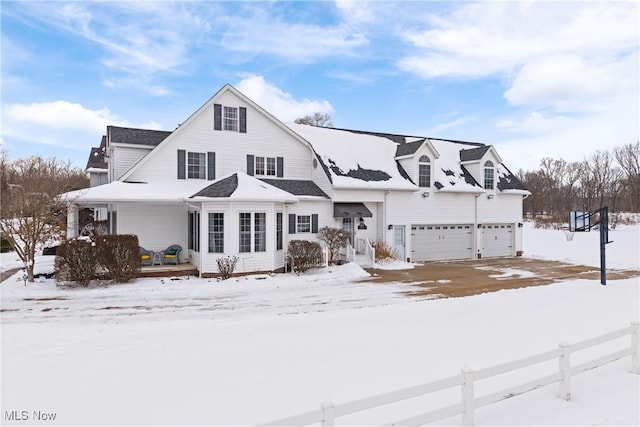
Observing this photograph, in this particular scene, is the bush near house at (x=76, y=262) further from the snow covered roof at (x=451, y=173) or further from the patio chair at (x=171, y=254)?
the snow covered roof at (x=451, y=173)

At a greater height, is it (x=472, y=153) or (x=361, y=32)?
(x=361, y=32)

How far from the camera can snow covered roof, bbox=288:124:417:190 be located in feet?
63.8

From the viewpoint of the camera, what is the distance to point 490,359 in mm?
6793

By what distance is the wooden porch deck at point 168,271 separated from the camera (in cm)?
1480

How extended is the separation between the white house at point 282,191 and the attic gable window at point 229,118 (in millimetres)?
48

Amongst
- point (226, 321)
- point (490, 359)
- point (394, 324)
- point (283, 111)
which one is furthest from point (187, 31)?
point (283, 111)

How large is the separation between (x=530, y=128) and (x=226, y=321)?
3169cm

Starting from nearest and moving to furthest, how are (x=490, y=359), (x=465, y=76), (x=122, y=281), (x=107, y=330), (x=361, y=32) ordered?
(x=490, y=359)
(x=107, y=330)
(x=122, y=281)
(x=361, y=32)
(x=465, y=76)

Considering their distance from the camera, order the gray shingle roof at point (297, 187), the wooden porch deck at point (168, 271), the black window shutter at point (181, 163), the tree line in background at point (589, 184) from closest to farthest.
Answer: the wooden porch deck at point (168, 271), the black window shutter at point (181, 163), the gray shingle roof at point (297, 187), the tree line in background at point (589, 184)

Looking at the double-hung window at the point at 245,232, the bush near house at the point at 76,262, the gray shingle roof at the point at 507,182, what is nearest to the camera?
the bush near house at the point at 76,262

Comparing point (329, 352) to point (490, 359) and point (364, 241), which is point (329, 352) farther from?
point (364, 241)

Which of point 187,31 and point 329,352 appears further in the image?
point 187,31

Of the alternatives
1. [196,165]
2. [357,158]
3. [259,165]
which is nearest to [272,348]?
[196,165]

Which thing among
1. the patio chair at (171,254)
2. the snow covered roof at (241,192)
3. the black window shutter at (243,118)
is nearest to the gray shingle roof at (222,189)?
the snow covered roof at (241,192)
